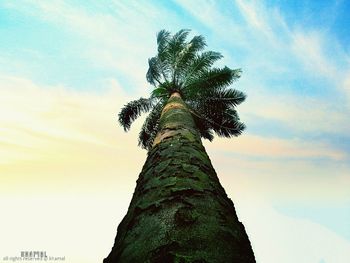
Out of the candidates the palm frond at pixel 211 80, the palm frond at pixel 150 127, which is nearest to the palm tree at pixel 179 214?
the palm frond at pixel 211 80

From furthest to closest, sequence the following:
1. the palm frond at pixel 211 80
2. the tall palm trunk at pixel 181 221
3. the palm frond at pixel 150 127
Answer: the palm frond at pixel 150 127
the palm frond at pixel 211 80
the tall palm trunk at pixel 181 221

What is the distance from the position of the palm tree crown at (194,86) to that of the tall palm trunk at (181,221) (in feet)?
29.6

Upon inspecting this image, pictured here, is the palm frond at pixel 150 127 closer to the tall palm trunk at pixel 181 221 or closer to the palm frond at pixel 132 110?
the palm frond at pixel 132 110

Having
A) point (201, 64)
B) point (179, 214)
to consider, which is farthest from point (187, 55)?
point (179, 214)

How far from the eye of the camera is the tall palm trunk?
53.5 inches

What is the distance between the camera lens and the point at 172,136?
11.3 ft

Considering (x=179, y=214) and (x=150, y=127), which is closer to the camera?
(x=179, y=214)

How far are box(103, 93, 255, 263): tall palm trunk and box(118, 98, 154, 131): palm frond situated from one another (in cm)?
1010

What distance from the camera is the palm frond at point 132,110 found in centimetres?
1261

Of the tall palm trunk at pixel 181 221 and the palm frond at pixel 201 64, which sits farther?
the palm frond at pixel 201 64

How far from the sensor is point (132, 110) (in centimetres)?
1282

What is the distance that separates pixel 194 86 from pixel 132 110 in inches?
112

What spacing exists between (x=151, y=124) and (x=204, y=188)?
37.9 feet

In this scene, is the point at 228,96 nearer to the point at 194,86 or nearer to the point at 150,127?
the point at 194,86
